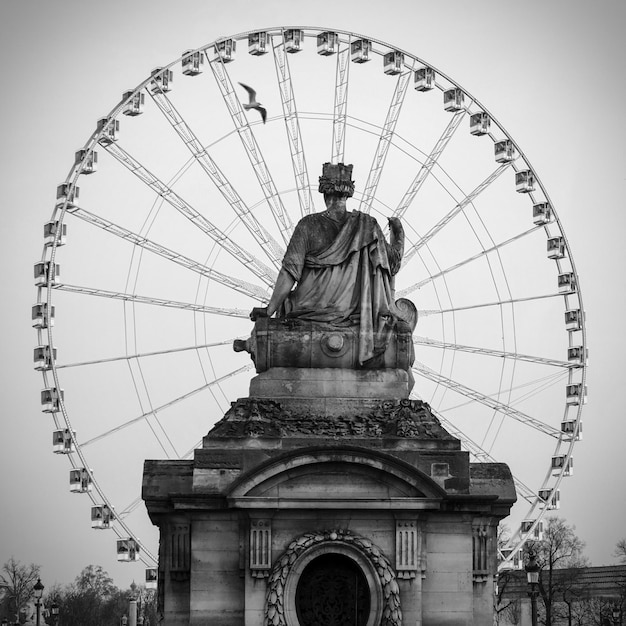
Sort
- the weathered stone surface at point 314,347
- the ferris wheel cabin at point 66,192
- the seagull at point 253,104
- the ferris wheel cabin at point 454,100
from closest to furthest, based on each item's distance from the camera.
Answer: the weathered stone surface at point 314,347, the seagull at point 253,104, the ferris wheel cabin at point 66,192, the ferris wheel cabin at point 454,100

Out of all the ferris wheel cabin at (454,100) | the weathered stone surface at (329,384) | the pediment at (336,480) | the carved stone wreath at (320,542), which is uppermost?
the ferris wheel cabin at (454,100)

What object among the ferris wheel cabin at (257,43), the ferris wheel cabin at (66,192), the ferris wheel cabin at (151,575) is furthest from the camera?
the ferris wheel cabin at (257,43)

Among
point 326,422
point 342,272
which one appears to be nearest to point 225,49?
point 342,272

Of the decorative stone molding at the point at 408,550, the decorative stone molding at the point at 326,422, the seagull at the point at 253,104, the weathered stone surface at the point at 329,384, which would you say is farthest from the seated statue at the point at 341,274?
the seagull at the point at 253,104

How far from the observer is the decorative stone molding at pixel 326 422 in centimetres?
4181

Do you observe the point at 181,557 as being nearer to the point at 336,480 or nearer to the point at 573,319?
the point at 336,480

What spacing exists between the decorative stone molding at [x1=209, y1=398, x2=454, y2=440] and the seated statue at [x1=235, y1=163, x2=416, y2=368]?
1.29 metres

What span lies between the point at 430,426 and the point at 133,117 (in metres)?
17.5

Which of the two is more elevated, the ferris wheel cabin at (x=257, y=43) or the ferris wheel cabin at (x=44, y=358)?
the ferris wheel cabin at (x=257, y=43)

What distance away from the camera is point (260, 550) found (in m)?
41.1

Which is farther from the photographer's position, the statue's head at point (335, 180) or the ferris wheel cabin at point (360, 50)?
the ferris wheel cabin at point (360, 50)

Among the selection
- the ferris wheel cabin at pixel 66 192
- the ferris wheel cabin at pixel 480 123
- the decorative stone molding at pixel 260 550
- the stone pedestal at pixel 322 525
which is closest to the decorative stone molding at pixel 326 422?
the stone pedestal at pixel 322 525

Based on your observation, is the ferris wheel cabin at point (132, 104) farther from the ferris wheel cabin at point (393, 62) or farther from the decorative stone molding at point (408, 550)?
the decorative stone molding at point (408, 550)

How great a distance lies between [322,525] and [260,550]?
1.18 meters
